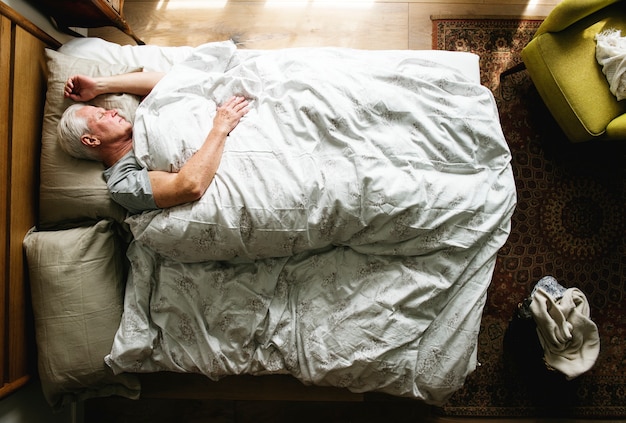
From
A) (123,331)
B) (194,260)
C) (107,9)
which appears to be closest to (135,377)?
(123,331)

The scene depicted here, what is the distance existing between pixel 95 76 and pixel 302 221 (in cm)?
83

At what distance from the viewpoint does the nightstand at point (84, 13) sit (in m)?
1.42

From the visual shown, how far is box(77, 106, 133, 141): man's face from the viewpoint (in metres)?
1.28

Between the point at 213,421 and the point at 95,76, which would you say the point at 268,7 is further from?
the point at 213,421

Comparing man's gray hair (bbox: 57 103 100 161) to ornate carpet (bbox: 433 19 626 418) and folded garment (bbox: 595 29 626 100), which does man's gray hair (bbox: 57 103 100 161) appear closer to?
ornate carpet (bbox: 433 19 626 418)

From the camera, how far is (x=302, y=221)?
1.22 meters

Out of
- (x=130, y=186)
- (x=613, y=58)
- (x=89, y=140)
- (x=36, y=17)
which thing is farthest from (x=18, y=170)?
(x=613, y=58)

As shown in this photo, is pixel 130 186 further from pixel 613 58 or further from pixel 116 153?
pixel 613 58

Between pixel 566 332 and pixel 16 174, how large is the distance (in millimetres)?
1831

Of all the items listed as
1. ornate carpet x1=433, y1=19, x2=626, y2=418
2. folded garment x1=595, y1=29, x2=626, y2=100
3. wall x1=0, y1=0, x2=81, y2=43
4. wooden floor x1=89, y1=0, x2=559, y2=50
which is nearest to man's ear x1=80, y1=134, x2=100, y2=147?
wall x1=0, y1=0, x2=81, y2=43

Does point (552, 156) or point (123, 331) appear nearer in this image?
point (123, 331)

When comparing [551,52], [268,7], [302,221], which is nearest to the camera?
[302,221]

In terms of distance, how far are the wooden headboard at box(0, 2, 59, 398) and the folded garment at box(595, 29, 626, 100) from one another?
189cm

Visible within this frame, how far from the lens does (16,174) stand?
1272mm
